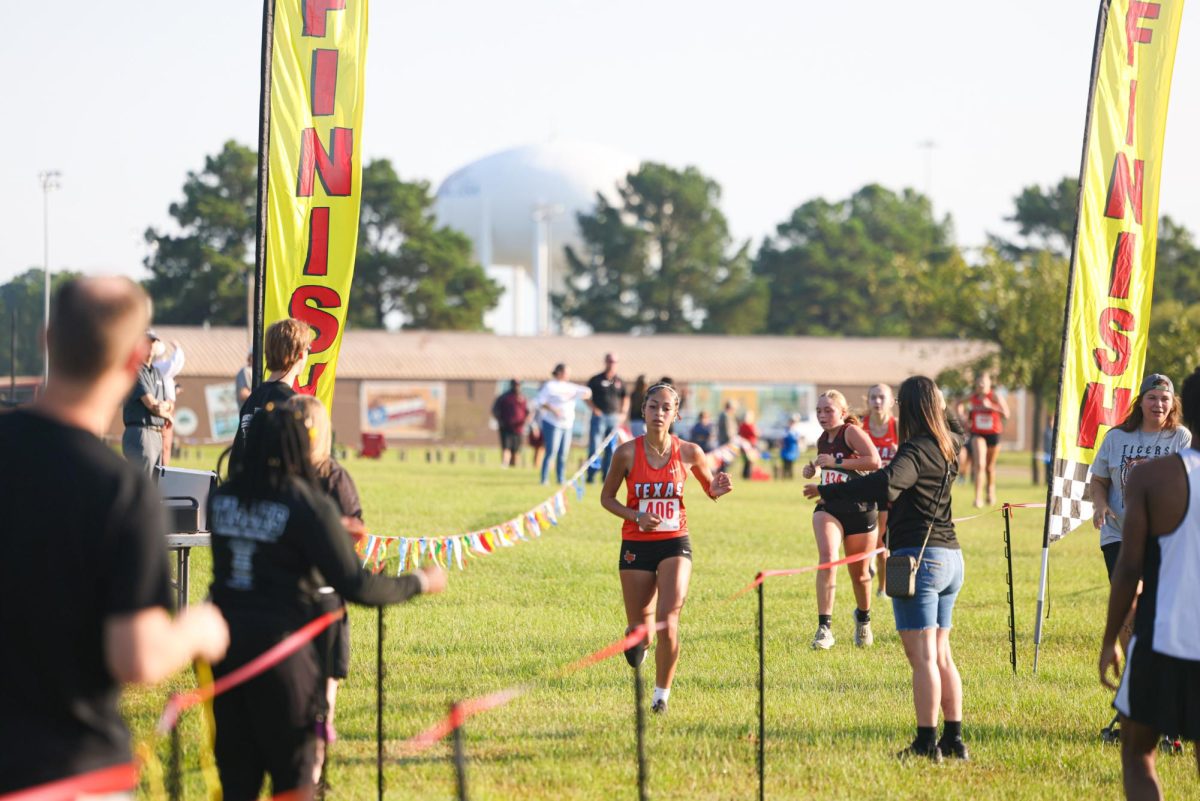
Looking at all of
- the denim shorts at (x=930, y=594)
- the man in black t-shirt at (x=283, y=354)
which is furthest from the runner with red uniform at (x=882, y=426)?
the man in black t-shirt at (x=283, y=354)

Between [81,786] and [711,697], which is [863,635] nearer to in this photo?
[711,697]

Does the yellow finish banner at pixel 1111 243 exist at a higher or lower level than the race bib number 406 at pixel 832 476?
higher

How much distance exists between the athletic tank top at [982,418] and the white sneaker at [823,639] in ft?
41.0

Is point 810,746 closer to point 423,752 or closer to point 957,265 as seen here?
point 423,752

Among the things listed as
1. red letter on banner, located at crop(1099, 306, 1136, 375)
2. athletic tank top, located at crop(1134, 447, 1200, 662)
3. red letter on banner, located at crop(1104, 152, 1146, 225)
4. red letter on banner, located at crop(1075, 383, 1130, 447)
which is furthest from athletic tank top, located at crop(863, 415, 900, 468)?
athletic tank top, located at crop(1134, 447, 1200, 662)

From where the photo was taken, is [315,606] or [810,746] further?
[810,746]

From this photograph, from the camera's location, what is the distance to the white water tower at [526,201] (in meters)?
81.8

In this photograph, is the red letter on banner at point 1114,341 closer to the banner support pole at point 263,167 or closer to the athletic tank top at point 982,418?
the banner support pole at point 263,167

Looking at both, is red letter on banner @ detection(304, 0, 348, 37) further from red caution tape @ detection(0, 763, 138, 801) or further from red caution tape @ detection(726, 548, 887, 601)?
red caution tape @ detection(0, 763, 138, 801)

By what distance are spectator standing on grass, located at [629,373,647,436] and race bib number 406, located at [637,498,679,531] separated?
33.9 ft

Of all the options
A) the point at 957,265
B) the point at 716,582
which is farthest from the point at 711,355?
the point at 716,582

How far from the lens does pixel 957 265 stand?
4628cm

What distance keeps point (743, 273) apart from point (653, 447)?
76309mm

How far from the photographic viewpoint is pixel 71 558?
2977mm
